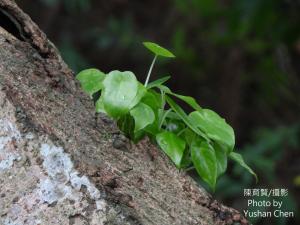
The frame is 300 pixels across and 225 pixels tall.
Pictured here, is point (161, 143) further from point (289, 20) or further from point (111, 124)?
point (289, 20)

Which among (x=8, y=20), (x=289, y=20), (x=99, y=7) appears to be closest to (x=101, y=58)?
(x=99, y=7)

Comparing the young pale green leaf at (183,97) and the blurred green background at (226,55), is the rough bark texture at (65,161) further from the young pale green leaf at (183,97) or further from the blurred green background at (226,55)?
the blurred green background at (226,55)

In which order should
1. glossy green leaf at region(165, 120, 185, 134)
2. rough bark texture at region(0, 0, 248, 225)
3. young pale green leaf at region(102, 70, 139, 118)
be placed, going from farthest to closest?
glossy green leaf at region(165, 120, 185, 134) < young pale green leaf at region(102, 70, 139, 118) < rough bark texture at region(0, 0, 248, 225)

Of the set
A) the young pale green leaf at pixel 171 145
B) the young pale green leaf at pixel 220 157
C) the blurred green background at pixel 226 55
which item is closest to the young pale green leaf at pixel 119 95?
the young pale green leaf at pixel 171 145

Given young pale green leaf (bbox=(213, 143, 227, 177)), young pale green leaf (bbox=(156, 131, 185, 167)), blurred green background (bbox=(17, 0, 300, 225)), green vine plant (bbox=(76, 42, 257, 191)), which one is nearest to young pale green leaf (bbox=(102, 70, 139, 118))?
green vine plant (bbox=(76, 42, 257, 191))

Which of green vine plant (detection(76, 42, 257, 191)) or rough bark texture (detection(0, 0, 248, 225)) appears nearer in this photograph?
rough bark texture (detection(0, 0, 248, 225))

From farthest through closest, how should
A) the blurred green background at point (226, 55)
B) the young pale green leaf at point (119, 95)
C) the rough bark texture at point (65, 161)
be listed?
the blurred green background at point (226, 55), the young pale green leaf at point (119, 95), the rough bark texture at point (65, 161)

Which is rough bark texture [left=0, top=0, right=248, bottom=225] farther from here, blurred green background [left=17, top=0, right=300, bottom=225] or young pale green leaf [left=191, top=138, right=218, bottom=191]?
blurred green background [left=17, top=0, right=300, bottom=225]

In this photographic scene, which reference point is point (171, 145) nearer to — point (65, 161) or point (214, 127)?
point (214, 127)
